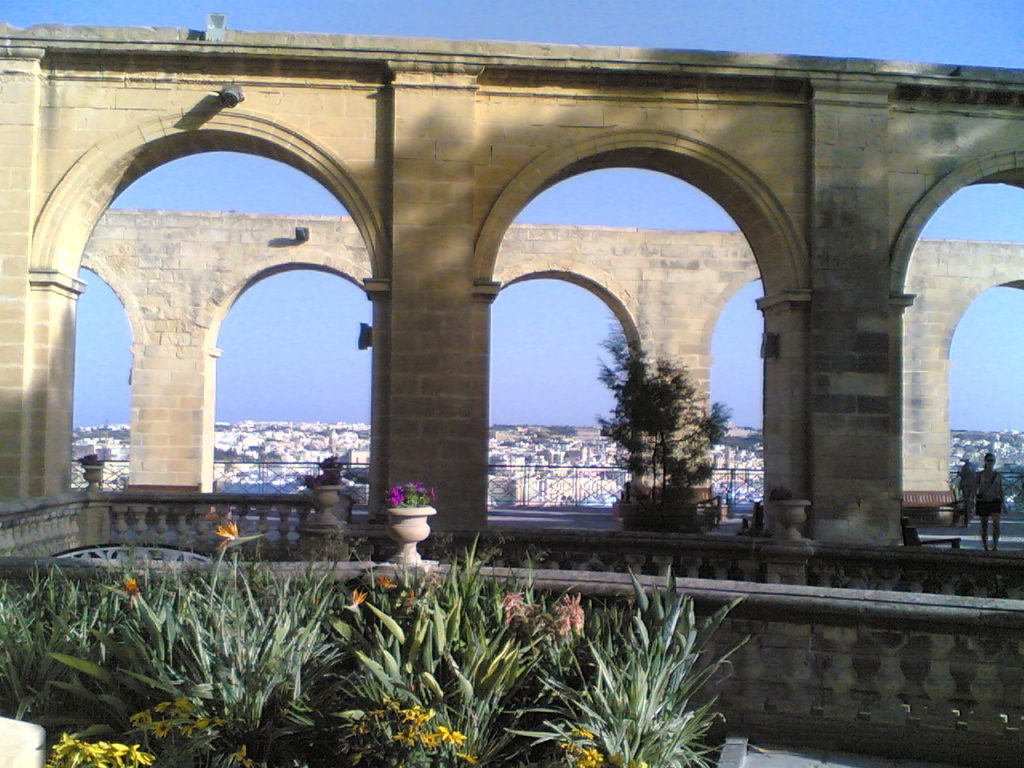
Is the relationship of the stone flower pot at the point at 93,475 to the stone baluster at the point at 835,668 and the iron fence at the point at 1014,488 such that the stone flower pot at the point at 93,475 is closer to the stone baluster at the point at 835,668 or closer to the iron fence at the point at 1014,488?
the stone baluster at the point at 835,668

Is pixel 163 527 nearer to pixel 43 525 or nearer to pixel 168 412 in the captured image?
pixel 43 525

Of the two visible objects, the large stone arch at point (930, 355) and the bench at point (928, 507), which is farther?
the large stone arch at point (930, 355)

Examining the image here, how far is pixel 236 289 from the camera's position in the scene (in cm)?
1595

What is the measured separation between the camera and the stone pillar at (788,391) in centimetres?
954

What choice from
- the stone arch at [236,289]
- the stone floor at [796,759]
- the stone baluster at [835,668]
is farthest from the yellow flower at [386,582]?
the stone arch at [236,289]

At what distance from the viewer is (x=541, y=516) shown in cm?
1577

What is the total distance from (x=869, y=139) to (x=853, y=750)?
724 cm

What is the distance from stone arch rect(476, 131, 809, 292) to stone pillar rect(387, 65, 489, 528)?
0.33m

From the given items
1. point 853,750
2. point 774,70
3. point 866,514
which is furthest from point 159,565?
point 774,70

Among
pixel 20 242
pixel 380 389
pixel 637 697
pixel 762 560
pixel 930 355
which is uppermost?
pixel 20 242

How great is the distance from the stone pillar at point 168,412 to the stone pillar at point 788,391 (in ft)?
32.0

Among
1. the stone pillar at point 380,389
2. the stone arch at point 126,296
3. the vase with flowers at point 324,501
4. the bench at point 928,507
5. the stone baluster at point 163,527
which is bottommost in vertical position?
the bench at point 928,507

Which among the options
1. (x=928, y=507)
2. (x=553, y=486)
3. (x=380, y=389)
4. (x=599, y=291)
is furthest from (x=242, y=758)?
(x=553, y=486)

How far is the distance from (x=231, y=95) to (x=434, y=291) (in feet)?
9.04
